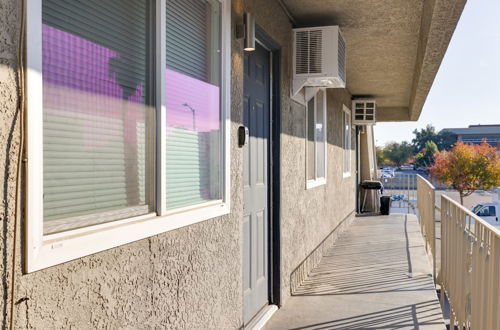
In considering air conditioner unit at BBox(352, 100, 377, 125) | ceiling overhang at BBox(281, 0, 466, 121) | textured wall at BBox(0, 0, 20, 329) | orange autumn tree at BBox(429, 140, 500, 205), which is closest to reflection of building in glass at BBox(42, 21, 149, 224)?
textured wall at BBox(0, 0, 20, 329)

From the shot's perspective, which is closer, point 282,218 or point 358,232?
point 282,218

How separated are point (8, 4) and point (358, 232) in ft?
24.4

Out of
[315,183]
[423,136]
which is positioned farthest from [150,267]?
[423,136]

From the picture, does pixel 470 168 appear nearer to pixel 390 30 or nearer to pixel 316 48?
pixel 390 30

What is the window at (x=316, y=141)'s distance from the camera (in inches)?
208

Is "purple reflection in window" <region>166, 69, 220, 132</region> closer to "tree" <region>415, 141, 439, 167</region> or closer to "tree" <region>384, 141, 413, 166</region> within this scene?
"tree" <region>415, 141, 439, 167</region>

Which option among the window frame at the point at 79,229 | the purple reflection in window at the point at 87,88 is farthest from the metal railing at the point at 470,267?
the purple reflection in window at the point at 87,88

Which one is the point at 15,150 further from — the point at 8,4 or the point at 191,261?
the point at 191,261

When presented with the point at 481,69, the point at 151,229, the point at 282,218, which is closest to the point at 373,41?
the point at 282,218

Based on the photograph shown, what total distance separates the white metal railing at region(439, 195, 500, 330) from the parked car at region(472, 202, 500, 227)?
68.2 ft

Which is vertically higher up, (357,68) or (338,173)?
(357,68)

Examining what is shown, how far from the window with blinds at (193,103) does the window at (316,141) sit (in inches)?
101

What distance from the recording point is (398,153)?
66000mm

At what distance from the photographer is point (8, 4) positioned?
3.91 ft
